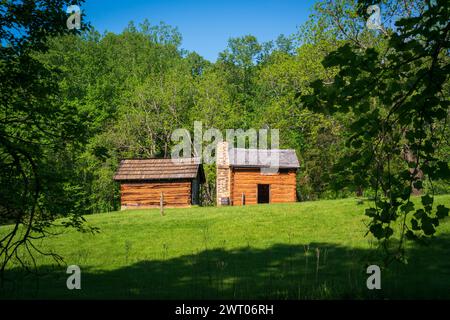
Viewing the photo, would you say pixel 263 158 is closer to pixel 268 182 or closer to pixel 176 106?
pixel 268 182

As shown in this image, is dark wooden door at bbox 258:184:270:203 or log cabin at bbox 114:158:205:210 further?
dark wooden door at bbox 258:184:270:203

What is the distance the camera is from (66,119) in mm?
8820

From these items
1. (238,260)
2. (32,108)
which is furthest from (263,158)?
(32,108)

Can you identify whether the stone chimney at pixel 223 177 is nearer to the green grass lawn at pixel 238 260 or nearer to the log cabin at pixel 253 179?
the log cabin at pixel 253 179

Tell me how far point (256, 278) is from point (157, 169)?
25.4 meters

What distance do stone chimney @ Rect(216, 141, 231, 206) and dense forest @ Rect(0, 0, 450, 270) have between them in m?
4.70

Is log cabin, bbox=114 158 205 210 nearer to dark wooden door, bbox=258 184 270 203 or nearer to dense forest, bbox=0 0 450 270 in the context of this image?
dense forest, bbox=0 0 450 270

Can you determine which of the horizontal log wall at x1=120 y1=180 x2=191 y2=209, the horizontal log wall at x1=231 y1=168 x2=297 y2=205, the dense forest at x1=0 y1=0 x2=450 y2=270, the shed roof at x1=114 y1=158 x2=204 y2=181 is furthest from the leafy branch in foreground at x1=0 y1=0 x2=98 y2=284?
the horizontal log wall at x1=231 y1=168 x2=297 y2=205

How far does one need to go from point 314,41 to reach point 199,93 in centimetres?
2119

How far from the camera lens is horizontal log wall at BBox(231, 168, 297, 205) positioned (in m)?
36.8

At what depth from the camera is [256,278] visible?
11.4 m

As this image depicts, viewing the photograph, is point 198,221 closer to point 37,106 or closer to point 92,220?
point 92,220

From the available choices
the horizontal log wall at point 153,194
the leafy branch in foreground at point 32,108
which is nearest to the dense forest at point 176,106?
the leafy branch in foreground at point 32,108
